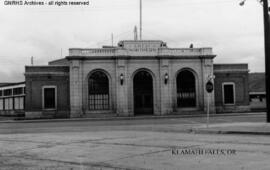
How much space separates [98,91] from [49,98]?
5.67 meters

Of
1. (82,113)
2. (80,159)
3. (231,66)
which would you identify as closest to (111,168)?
(80,159)

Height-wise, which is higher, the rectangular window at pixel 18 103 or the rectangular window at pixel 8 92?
the rectangular window at pixel 8 92

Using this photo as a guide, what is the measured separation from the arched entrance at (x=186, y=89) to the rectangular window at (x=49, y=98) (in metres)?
14.0

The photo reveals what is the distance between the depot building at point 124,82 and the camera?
4538 cm

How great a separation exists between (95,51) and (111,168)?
3697cm

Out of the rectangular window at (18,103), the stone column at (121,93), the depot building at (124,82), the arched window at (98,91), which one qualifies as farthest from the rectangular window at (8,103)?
the stone column at (121,93)

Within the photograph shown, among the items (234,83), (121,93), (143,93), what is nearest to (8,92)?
(121,93)

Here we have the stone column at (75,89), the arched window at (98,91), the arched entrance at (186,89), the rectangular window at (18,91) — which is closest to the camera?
the stone column at (75,89)

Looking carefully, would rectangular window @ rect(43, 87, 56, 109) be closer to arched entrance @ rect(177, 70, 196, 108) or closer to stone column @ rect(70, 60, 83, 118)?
stone column @ rect(70, 60, 83, 118)

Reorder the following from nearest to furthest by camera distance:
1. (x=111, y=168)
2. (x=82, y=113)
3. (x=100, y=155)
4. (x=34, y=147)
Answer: (x=111, y=168), (x=100, y=155), (x=34, y=147), (x=82, y=113)

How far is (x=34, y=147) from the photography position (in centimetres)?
1498

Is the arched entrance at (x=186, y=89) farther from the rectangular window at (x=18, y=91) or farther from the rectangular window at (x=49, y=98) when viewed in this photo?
the rectangular window at (x=18, y=91)

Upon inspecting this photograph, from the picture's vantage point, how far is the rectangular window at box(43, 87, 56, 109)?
4656 centimetres

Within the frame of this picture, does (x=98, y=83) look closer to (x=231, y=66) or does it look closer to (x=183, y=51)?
(x=183, y=51)
